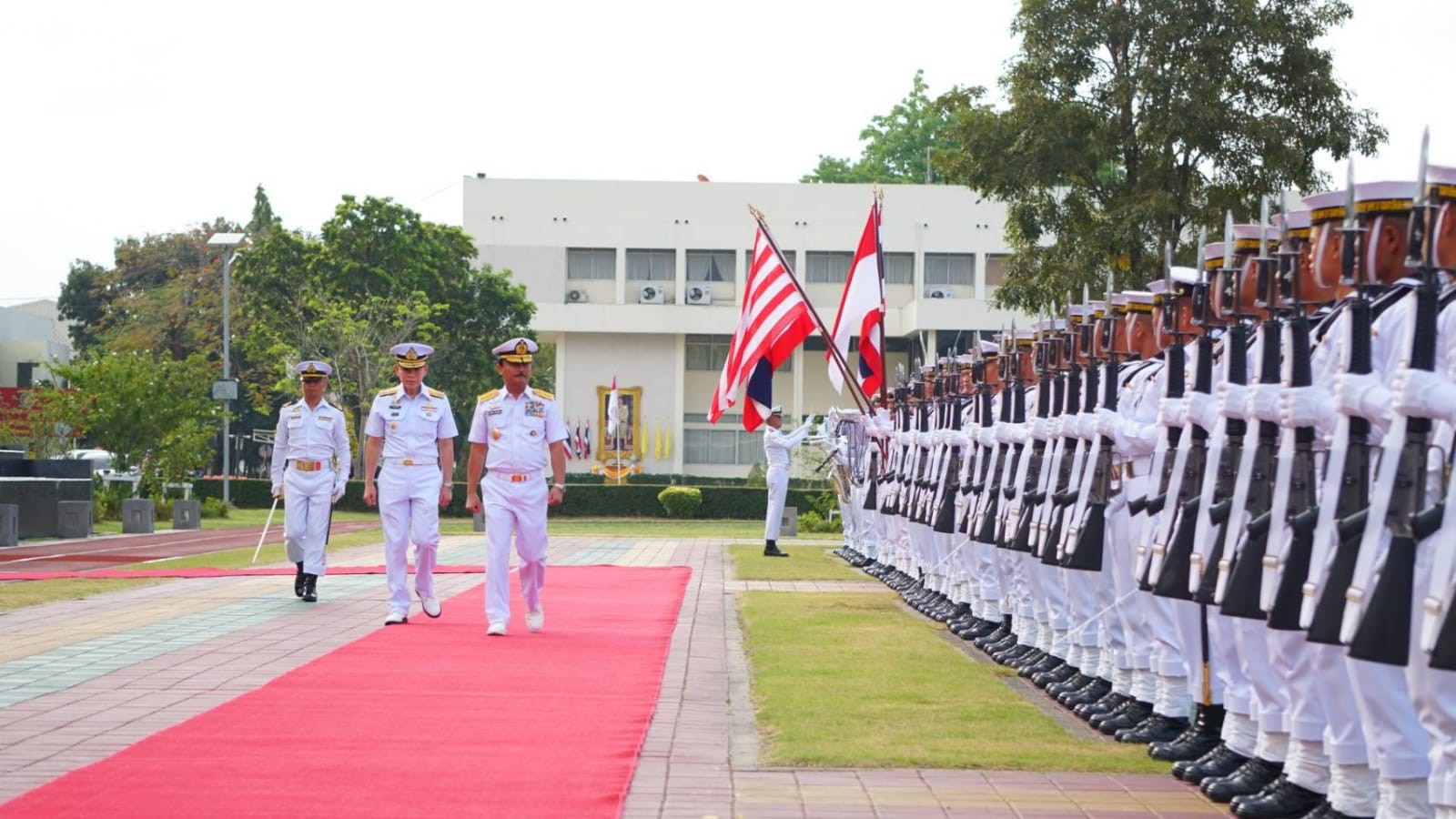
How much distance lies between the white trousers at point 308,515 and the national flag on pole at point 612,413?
38.2 metres

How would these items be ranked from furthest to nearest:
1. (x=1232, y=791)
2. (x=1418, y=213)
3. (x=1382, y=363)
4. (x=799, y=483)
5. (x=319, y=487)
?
(x=799, y=483) < (x=319, y=487) < (x=1232, y=791) < (x=1382, y=363) < (x=1418, y=213)

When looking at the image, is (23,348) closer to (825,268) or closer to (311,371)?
(825,268)

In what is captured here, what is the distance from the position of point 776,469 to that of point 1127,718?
16.2m

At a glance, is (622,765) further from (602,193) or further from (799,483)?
(602,193)

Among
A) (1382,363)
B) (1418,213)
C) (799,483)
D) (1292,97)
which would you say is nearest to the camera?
(1418,213)

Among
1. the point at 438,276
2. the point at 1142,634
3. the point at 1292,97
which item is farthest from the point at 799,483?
the point at 1142,634

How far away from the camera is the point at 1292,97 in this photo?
20.9 metres

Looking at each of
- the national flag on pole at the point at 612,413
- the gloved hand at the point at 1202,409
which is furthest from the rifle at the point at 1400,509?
the national flag on pole at the point at 612,413

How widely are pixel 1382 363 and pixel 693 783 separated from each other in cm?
282

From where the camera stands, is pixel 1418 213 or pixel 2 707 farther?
pixel 2 707

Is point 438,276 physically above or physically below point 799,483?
above

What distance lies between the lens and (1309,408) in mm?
5809

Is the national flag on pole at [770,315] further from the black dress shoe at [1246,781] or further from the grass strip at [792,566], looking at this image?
the black dress shoe at [1246,781]

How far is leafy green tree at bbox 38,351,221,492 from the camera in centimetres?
3622
